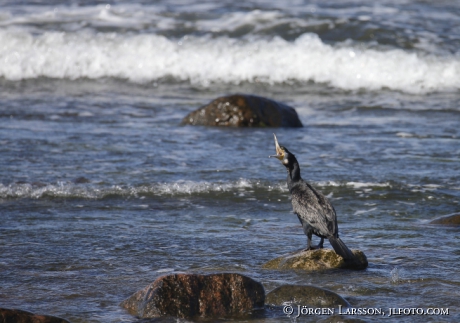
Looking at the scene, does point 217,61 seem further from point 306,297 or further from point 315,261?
point 306,297

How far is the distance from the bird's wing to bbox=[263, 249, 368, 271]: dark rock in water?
167mm

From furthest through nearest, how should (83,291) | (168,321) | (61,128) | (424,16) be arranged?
1. (424,16)
2. (61,128)
3. (83,291)
4. (168,321)

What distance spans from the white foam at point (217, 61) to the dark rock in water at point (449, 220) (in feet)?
27.3

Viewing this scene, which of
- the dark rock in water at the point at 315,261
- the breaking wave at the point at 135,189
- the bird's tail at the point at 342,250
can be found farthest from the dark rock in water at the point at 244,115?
the bird's tail at the point at 342,250

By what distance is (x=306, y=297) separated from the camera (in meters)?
4.55

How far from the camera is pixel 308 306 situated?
14.7 feet

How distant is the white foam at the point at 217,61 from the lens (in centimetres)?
1540

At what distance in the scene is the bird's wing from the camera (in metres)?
5.36

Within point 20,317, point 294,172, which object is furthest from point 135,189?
point 20,317

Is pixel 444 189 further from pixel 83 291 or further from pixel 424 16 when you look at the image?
pixel 424 16

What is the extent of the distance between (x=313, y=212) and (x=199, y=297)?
141 cm

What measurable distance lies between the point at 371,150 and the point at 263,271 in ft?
15.1

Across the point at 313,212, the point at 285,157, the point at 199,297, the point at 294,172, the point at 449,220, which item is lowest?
the point at 449,220

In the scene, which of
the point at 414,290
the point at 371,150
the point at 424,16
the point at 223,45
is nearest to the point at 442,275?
the point at 414,290
